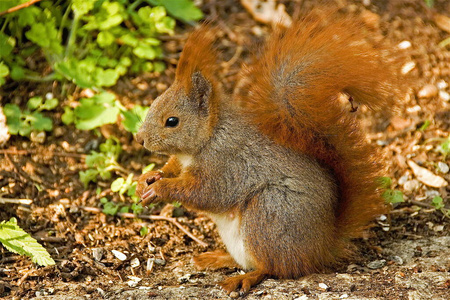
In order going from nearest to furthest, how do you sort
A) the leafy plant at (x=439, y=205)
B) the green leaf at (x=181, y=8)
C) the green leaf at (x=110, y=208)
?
the leafy plant at (x=439, y=205)
the green leaf at (x=110, y=208)
the green leaf at (x=181, y=8)

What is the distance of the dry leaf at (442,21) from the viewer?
407 centimetres

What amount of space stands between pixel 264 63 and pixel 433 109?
66.3 inches

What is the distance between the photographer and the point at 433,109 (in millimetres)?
3752

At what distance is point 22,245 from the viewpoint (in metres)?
2.55

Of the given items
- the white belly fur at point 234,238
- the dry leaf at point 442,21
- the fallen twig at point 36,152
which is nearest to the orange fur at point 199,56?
the white belly fur at point 234,238

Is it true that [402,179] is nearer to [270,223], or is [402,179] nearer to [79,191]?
[270,223]

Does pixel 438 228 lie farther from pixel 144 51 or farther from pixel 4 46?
pixel 4 46

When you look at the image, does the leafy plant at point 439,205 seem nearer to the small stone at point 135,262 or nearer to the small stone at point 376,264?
the small stone at point 376,264

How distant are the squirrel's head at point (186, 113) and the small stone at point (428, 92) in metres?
1.71

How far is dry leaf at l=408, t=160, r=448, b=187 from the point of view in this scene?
3.35m

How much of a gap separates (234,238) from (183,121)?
0.55 m

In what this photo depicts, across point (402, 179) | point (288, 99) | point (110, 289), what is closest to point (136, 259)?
point (110, 289)

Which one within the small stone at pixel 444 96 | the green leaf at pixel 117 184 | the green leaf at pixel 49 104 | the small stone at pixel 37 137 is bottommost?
the green leaf at pixel 117 184

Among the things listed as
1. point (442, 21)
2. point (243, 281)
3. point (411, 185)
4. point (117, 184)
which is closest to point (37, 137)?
point (117, 184)
